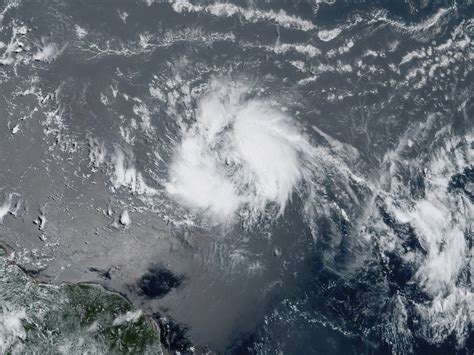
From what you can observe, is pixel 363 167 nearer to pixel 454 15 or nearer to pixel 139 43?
pixel 454 15

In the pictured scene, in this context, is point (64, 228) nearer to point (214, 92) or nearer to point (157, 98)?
point (157, 98)

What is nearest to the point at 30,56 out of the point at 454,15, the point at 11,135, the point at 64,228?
the point at 11,135

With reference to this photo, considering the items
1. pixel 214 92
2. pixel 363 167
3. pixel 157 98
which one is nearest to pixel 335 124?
pixel 363 167

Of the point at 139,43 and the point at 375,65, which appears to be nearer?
the point at 139,43

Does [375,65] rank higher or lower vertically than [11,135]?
higher

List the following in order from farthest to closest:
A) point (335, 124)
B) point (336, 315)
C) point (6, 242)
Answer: point (335, 124)
point (336, 315)
point (6, 242)

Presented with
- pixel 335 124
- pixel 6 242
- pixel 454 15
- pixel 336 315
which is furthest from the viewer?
pixel 454 15

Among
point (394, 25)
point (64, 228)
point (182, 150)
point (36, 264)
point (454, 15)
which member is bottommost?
point (36, 264)
